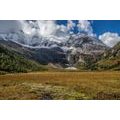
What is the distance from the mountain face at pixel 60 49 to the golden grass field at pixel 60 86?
367 mm

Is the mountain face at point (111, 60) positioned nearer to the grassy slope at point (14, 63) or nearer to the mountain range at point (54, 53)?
the mountain range at point (54, 53)

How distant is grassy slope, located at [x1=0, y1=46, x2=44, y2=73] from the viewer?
50.4 feet

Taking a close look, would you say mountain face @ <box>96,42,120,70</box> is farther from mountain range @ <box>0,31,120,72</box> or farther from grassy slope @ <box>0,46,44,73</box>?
grassy slope @ <box>0,46,44,73</box>

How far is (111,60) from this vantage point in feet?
50.0

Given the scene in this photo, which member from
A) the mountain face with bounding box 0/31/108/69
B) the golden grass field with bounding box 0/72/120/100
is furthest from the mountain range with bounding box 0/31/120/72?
the golden grass field with bounding box 0/72/120/100

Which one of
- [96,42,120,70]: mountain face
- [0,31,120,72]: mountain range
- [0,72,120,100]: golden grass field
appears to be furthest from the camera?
[0,31,120,72]: mountain range

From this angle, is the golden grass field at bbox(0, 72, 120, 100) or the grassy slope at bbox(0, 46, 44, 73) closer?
the golden grass field at bbox(0, 72, 120, 100)

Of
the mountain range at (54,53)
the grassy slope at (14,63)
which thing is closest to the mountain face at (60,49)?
the mountain range at (54,53)

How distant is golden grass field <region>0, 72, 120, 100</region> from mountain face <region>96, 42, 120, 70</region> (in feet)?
0.55

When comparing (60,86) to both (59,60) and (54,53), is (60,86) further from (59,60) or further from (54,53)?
(54,53)
